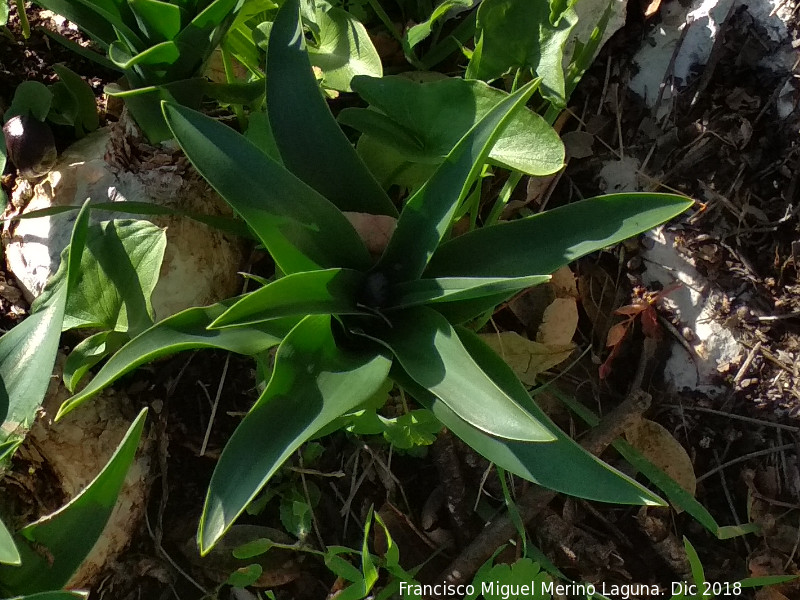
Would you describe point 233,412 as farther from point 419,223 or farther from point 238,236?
point 419,223

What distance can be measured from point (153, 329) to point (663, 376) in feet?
3.02

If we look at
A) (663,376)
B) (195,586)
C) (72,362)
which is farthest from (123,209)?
(663,376)

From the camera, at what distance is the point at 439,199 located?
0.83 m

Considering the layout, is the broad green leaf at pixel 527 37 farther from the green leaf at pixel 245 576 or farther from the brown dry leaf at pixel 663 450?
the green leaf at pixel 245 576

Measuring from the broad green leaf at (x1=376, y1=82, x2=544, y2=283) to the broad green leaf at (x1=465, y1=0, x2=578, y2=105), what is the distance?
303 millimetres

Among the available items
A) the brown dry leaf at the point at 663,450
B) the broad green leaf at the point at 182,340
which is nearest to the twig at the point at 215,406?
the broad green leaf at the point at 182,340

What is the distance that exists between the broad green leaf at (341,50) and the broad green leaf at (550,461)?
0.54 meters

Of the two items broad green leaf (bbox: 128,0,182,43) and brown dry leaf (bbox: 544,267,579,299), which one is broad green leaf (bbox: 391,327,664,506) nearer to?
brown dry leaf (bbox: 544,267,579,299)

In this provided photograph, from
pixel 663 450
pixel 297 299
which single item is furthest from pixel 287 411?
pixel 663 450

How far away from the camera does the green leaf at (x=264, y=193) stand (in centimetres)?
78

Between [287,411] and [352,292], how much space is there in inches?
7.2

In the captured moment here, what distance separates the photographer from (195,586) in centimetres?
121

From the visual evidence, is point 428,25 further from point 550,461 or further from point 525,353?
point 550,461

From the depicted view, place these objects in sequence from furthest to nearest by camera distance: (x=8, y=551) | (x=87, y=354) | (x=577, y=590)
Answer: (x=577, y=590) < (x=87, y=354) < (x=8, y=551)
